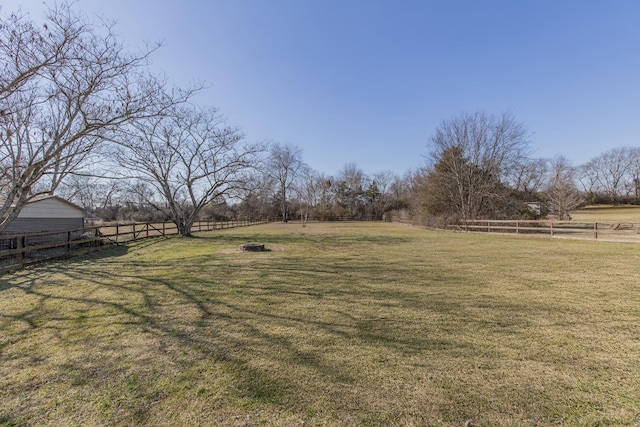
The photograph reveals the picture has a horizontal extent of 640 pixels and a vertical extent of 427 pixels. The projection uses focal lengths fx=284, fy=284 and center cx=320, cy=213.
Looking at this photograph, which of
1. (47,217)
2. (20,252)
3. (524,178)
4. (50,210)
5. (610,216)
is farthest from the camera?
(610,216)

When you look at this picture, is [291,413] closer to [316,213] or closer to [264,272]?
[264,272]

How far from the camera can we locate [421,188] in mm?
28125

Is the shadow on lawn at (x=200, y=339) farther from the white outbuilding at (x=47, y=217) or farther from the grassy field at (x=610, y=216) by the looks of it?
the grassy field at (x=610, y=216)

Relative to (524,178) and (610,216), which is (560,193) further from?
(610,216)

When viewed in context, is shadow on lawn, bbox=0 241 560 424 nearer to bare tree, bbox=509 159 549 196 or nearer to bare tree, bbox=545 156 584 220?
bare tree, bbox=509 159 549 196

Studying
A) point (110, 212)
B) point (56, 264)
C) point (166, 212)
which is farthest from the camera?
point (110, 212)

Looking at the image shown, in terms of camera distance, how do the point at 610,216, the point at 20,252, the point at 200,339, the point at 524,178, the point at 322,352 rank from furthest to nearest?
the point at 610,216 → the point at 524,178 → the point at 20,252 → the point at 200,339 → the point at 322,352

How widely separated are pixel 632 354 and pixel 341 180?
2308 inches

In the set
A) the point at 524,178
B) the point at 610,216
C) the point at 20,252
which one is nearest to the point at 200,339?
the point at 20,252

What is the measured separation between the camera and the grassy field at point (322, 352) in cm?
205

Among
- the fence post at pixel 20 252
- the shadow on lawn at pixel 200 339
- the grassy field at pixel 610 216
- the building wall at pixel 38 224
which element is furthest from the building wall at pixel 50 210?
the grassy field at pixel 610 216

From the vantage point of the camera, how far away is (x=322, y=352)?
2885mm

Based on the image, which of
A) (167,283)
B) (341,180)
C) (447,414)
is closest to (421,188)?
(167,283)

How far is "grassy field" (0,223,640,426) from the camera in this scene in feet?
6.73
